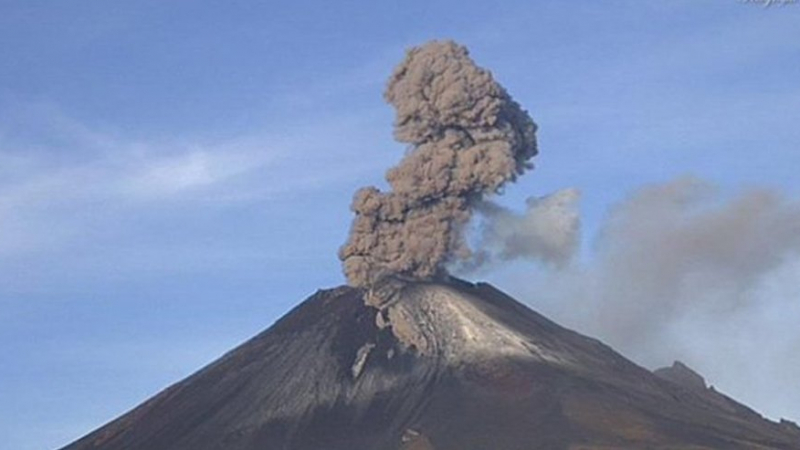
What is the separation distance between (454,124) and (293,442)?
→ 88.6ft

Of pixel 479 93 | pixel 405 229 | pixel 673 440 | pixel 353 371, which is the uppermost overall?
pixel 479 93

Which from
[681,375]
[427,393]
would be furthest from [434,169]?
[681,375]

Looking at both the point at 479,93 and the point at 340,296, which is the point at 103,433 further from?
the point at 479,93

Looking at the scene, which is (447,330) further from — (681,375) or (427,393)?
(681,375)

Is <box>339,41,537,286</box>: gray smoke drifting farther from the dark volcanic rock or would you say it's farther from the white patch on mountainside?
the dark volcanic rock

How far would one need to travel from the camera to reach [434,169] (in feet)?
467

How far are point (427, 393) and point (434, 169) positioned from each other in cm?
1672

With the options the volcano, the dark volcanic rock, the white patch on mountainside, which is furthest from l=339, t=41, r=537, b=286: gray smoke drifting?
the dark volcanic rock

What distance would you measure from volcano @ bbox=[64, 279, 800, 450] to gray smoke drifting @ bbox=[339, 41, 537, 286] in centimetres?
359

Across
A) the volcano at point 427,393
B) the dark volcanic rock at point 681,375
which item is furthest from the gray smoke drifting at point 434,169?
the dark volcanic rock at point 681,375

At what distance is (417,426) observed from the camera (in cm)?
13588

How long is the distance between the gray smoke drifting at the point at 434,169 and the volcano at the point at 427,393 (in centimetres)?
359

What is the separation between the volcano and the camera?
13450 centimetres

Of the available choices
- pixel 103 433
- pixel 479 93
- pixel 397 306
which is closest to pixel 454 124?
pixel 479 93
